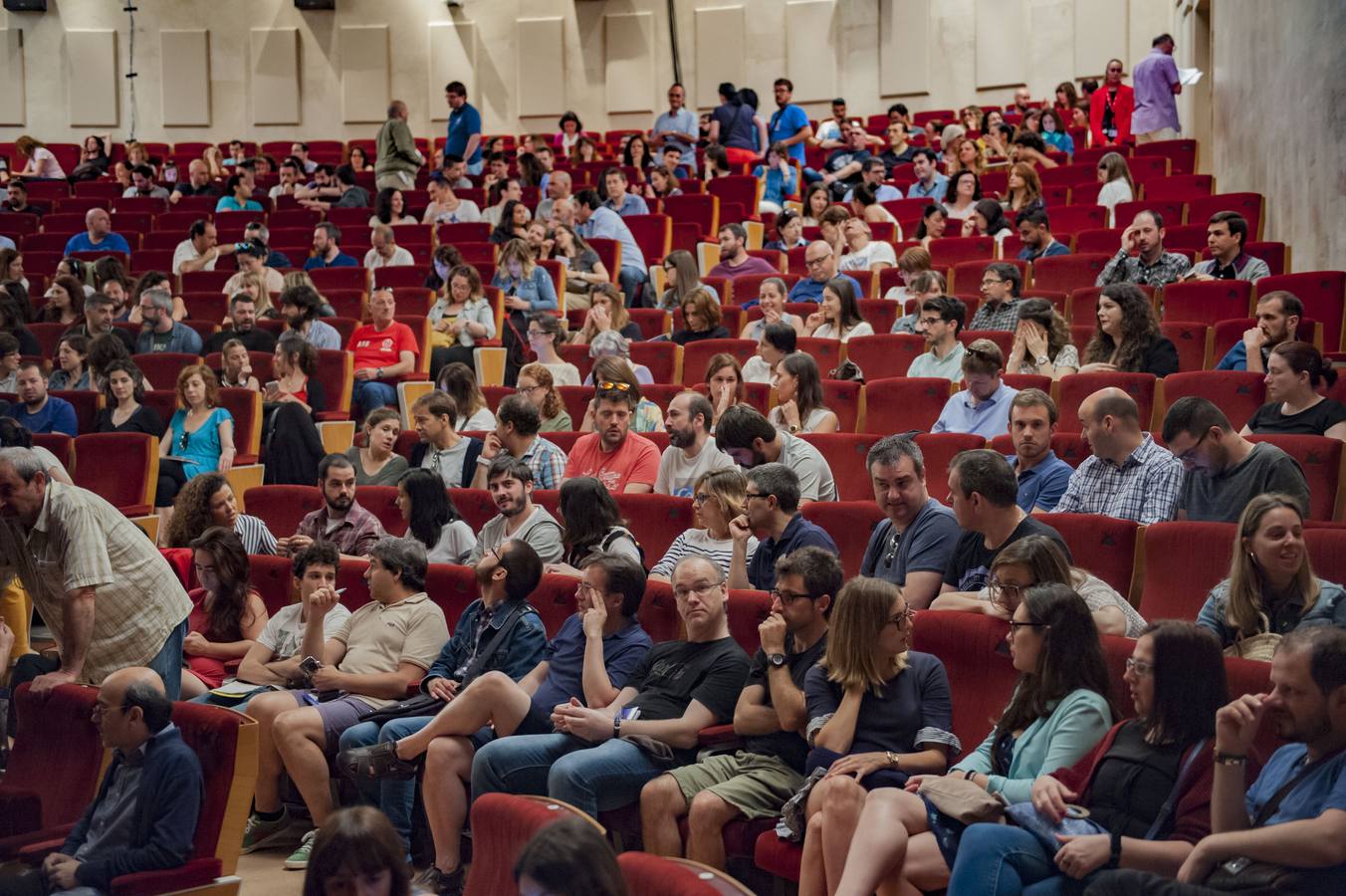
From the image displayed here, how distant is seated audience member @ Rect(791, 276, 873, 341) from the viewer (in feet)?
21.7

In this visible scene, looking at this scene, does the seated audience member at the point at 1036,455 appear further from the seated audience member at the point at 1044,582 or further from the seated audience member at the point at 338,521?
the seated audience member at the point at 338,521

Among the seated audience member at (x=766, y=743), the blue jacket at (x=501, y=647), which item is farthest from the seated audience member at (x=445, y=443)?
the seated audience member at (x=766, y=743)

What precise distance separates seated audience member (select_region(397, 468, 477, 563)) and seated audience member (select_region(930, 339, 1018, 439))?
5.88ft

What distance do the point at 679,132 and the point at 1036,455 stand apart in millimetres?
8940

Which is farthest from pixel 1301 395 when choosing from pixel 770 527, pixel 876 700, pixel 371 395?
pixel 371 395

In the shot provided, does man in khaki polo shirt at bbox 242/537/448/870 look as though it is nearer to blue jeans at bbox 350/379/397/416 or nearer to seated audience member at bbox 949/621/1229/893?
seated audience member at bbox 949/621/1229/893

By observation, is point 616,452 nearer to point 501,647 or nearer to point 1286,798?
point 501,647

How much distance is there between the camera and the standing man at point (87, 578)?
3.53 meters

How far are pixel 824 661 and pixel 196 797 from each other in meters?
1.40

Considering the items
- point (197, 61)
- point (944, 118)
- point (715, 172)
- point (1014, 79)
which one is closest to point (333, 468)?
point (715, 172)

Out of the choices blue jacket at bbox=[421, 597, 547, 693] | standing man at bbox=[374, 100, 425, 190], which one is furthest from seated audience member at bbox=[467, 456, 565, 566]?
standing man at bbox=[374, 100, 425, 190]

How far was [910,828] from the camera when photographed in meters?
2.78

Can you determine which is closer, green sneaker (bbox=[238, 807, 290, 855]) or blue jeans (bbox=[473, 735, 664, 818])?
blue jeans (bbox=[473, 735, 664, 818])

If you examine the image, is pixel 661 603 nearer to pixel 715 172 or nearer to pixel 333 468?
pixel 333 468
